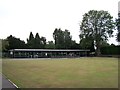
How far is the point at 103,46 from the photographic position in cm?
9431

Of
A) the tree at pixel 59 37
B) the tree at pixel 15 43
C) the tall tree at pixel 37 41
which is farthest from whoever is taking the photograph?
the tall tree at pixel 37 41

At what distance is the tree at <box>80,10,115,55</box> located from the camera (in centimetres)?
9319

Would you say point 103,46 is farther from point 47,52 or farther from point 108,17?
point 47,52

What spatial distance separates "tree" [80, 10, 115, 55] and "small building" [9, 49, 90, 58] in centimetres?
1098

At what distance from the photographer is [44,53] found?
10119 centimetres

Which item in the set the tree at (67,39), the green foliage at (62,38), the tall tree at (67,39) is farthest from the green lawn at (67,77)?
the green foliage at (62,38)

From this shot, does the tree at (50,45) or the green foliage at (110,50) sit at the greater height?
the tree at (50,45)

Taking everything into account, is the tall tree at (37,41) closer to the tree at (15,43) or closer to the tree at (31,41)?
the tree at (31,41)

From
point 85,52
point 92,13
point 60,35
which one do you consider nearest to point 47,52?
point 85,52

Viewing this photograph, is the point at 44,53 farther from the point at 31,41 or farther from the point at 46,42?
the point at 46,42

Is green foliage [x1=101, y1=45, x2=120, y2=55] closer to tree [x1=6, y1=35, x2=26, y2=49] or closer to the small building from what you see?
the small building

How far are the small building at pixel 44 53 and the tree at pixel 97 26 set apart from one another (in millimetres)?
10977

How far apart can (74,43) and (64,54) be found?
21310mm

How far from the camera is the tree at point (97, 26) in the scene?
9319cm
